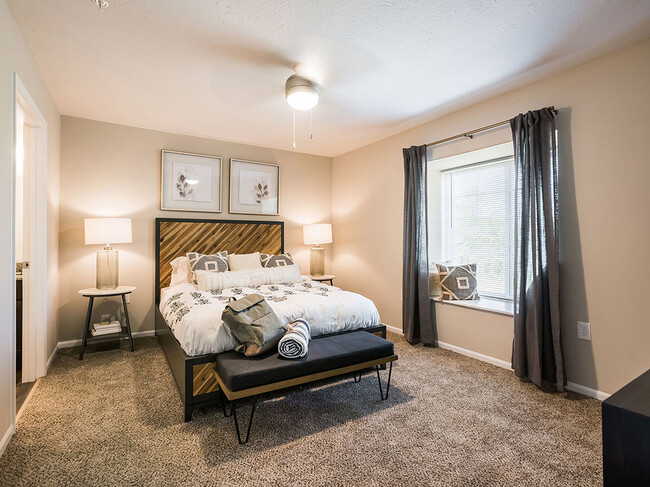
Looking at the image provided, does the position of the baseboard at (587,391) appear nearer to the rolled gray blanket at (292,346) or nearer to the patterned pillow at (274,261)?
the rolled gray blanket at (292,346)

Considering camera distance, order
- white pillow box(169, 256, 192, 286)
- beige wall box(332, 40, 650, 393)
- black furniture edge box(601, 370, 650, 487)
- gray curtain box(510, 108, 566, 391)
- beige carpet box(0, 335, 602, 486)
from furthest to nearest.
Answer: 1. white pillow box(169, 256, 192, 286)
2. gray curtain box(510, 108, 566, 391)
3. beige wall box(332, 40, 650, 393)
4. beige carpet box(0, 335, 602, 486)
5. black furniture edge box(601, 370, 650, 487)

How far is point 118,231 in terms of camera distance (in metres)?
3.54

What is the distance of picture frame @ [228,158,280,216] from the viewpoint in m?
4.64

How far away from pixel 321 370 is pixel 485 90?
2.78 m

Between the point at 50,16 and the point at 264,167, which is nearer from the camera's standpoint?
the point at 50,16

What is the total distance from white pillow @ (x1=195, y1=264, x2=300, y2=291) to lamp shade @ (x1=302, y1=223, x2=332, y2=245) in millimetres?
898

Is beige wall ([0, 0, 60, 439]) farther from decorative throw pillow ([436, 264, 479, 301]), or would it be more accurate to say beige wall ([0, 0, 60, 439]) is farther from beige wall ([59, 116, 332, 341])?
decorative throw pillow ([436, 264, 479, 301])

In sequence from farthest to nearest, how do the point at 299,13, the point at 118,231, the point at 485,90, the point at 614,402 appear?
the point at 118,231 < the point at 485,90 < the point at 299,13 < the point at 614,402

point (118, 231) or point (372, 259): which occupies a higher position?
point (118, 231)

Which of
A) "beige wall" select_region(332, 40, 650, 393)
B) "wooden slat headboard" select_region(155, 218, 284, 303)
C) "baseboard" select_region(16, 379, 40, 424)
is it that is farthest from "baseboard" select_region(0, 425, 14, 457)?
"beige wall" select_region(332, 40, 650, 393)

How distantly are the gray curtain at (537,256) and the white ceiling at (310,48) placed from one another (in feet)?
1.72

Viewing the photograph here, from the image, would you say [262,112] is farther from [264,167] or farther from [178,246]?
[178,246]

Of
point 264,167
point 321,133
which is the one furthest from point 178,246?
point 321,133

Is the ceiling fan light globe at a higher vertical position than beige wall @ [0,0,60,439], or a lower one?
higher
